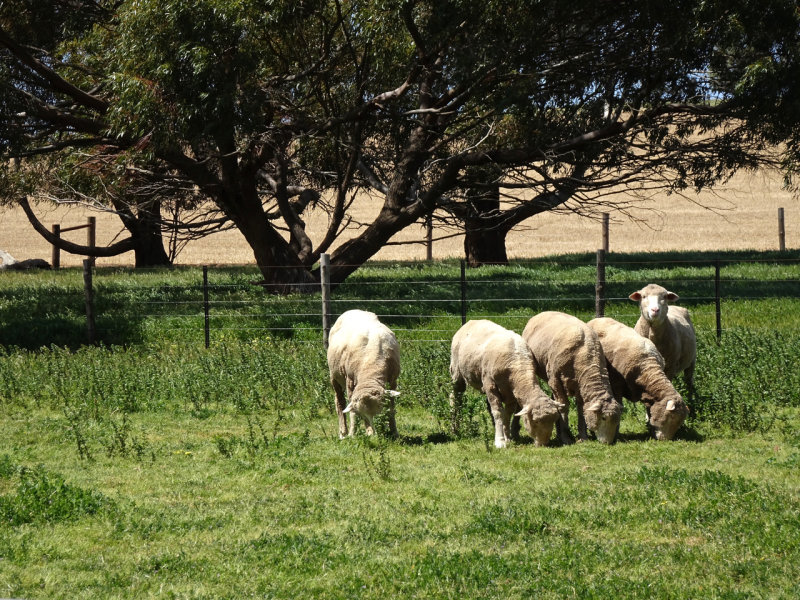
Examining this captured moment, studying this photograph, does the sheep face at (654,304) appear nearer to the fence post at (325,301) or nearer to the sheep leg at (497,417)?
the sheep leg at (497,417)

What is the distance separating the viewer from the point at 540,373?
10.4 meters

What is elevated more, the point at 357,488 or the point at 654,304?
the point at 654,304

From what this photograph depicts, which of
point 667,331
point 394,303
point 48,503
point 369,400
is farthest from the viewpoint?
point 394,303

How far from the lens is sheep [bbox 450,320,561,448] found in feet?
30.8

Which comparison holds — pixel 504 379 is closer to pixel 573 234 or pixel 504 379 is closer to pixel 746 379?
pixel 746 379

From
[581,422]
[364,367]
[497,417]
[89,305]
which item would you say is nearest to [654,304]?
[581,422]

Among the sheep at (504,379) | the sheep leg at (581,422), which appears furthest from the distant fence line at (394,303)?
the sheep leg at (581,422)

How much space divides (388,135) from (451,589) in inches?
737

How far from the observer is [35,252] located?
44094 millimetres

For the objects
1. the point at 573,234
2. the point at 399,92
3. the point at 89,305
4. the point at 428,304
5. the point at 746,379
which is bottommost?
the point at 746,379

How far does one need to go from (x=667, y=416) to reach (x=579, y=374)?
A: 0.91 meters

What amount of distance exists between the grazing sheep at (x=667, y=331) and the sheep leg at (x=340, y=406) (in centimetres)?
341

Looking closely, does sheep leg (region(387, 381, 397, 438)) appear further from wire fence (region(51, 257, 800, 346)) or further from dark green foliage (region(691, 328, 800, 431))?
wire fence (region(51, 257, 800, 346))

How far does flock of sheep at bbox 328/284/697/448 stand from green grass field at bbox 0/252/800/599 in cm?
30
